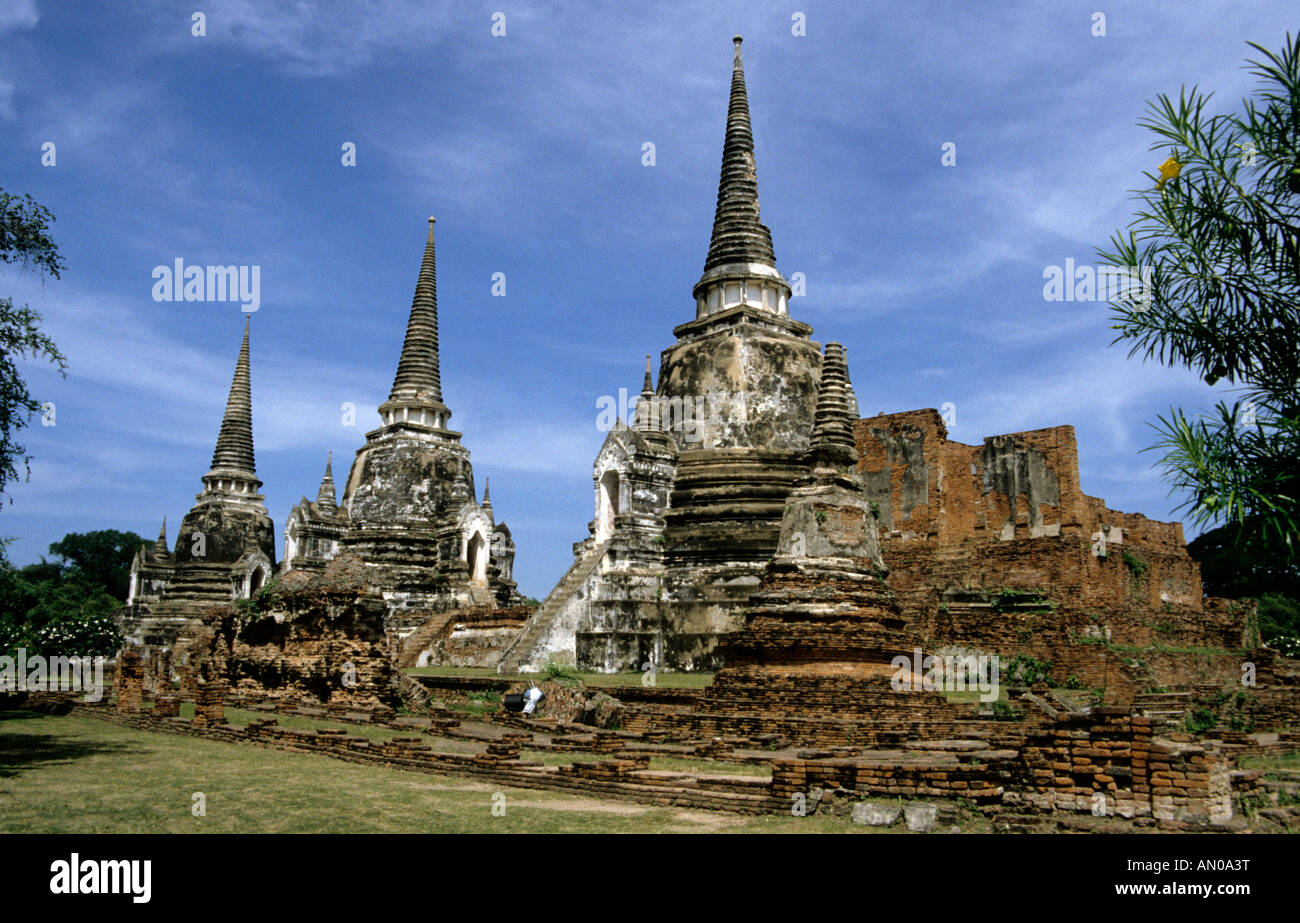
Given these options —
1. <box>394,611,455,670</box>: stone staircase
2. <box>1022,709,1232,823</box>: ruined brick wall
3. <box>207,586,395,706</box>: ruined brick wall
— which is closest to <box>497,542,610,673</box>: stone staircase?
<box>207,586,395,706</box>: ruined brick wall

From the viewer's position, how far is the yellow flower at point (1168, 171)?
8133mm

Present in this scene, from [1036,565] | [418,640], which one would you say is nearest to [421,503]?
[418,640]

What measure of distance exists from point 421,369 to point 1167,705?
85.8 ft

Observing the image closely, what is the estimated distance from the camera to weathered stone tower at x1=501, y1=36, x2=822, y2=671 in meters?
22.1

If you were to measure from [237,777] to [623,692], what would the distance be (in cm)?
756

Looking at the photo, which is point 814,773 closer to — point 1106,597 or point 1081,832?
point 1081,832

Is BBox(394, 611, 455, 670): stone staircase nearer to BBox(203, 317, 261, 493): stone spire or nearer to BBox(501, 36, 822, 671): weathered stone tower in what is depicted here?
BBox(501, 36, 822, 671): weathered stone tower

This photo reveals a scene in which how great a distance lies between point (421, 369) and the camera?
35.4 metres

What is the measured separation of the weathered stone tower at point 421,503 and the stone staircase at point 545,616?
8.39m

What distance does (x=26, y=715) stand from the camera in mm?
17406

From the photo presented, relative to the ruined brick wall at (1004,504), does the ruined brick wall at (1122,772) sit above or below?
below

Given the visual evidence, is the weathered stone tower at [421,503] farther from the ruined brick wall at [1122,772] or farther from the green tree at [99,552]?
the green tree at [99,552]
